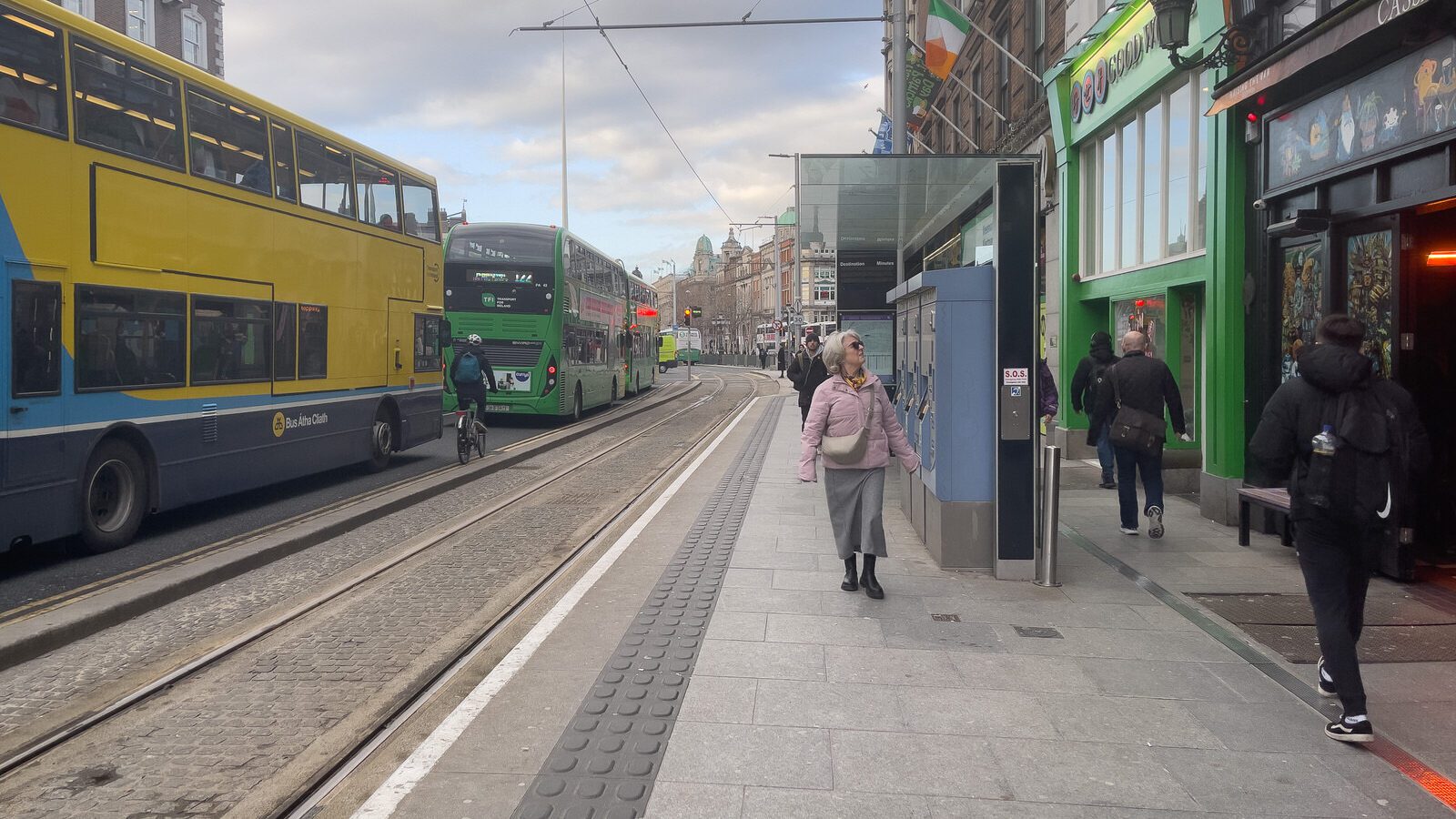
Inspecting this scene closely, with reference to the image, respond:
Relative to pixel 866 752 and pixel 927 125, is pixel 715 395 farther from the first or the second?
pixel 866 752

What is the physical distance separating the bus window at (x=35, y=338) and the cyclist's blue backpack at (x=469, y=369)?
7.49 m

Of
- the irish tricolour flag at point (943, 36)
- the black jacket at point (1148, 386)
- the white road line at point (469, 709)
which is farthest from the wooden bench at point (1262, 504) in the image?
the irish tricolour flag at point (943, 36)

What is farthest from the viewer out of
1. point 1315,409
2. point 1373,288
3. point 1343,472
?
point 1373,288

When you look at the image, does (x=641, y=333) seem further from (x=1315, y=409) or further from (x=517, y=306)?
(x=1315, y=409)

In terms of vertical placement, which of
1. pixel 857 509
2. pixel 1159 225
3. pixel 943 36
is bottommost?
pixel 857 509

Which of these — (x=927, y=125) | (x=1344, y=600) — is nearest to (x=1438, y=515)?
(x=1344, y=600)

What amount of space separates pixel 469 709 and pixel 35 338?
4962 millimetres

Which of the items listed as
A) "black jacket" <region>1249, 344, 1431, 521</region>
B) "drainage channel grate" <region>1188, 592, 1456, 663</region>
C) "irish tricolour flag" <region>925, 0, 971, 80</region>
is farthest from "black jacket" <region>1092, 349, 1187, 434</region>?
"irish tricolour flag" <region>925, 0, 971, 80</region>

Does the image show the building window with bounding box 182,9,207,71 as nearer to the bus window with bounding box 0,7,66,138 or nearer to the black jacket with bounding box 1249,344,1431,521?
the bus window with bounding box 0,7,66,138

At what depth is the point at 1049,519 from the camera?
7.33m

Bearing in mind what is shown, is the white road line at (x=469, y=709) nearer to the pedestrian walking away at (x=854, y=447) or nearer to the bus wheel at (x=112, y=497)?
the pedestrian walking away at (x=854, y=447)

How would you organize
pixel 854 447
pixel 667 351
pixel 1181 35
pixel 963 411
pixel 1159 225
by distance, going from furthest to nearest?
pixel 667 351
pixel 1159 225
pixel 1181 35
pixel 963 411
pixel 854 447

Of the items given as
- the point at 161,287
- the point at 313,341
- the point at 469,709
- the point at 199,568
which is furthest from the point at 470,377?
the point at 469,709

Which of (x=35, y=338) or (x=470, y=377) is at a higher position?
(x=35, y=338)
